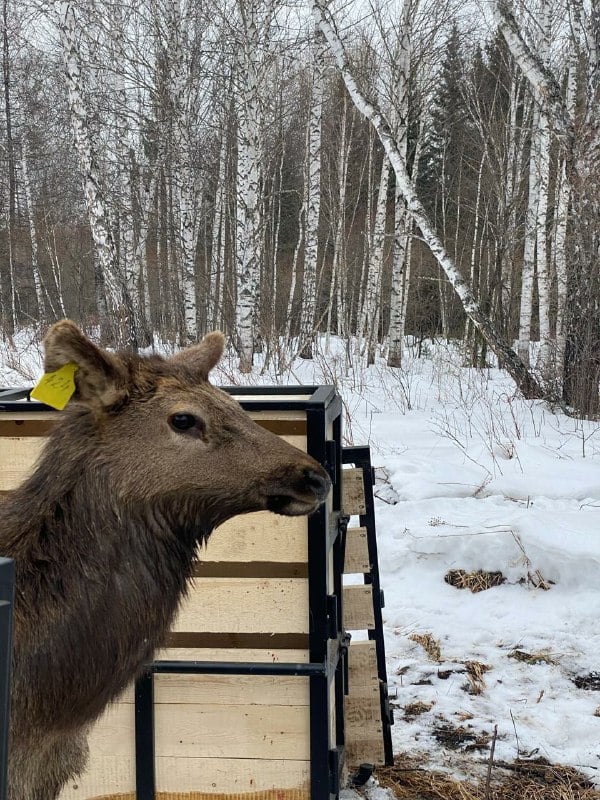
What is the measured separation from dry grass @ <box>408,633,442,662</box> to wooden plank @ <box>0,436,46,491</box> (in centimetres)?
275

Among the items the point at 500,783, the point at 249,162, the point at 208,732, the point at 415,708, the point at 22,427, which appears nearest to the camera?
the point at 22,427

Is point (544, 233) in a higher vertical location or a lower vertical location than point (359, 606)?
higher

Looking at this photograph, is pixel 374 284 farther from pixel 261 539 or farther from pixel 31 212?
pixel 261 539

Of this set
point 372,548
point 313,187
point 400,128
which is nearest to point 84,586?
point 372,548

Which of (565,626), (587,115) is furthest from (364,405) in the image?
(565,626)

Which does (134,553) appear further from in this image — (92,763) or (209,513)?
(92,763)

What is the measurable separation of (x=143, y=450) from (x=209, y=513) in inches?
10.0

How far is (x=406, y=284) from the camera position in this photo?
18672 mm

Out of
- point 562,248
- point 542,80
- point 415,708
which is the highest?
point 542,80

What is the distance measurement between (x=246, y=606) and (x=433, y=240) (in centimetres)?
755

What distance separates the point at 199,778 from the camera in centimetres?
280

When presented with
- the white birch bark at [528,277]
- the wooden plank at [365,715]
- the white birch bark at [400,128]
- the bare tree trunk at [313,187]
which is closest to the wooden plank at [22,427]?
the wooden plank at [365,715]

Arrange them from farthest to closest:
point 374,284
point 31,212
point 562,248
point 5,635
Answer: point 31,212, point 374,284, point 562,248, point 5,635

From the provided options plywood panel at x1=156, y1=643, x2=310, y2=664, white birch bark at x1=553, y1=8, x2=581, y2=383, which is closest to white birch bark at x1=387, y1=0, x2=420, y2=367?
white birch bark at x1=553, y1=8, x2=581, y2=383
